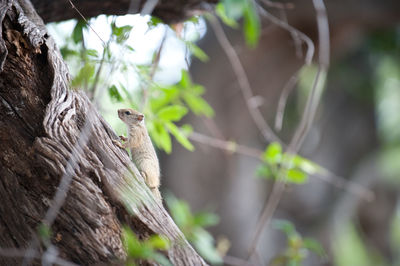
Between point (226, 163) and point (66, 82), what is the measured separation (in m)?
6.37

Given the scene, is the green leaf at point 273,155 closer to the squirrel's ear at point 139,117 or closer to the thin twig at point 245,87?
the thin twig at point 245,87

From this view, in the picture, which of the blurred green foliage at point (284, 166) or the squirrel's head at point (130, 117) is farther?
the blurred green foliage at point (284, 166)

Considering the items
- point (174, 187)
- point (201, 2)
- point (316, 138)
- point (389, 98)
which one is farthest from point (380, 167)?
point (201, 2)

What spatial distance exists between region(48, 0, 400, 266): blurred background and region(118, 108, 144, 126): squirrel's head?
11.9ft

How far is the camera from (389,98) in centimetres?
1223

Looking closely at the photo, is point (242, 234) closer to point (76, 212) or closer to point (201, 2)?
point (201, 2)

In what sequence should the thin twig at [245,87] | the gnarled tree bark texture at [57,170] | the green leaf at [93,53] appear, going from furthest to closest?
the thin twig at [245,87] → the green leaf at [93,53] → the gnarled tree bark texture at [57,170]

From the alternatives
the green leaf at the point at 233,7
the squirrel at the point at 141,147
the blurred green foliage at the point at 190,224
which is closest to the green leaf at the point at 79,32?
the squirrel at the point at 141,147

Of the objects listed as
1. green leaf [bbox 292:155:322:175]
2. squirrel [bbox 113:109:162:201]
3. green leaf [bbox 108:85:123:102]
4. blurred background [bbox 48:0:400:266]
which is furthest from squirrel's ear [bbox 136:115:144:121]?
blurred background [bbox 48:0:400:266]

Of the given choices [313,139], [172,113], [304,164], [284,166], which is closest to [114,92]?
[172,113]

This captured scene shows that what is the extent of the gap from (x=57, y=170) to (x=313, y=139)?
9.77 metres

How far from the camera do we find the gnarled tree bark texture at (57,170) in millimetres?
1806

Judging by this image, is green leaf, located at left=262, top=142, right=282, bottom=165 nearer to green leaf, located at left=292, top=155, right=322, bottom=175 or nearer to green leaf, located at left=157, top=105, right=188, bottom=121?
green leaf, located at left=292, top=155, right=322, bottom=175

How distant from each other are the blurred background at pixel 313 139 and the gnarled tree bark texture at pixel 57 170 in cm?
446
